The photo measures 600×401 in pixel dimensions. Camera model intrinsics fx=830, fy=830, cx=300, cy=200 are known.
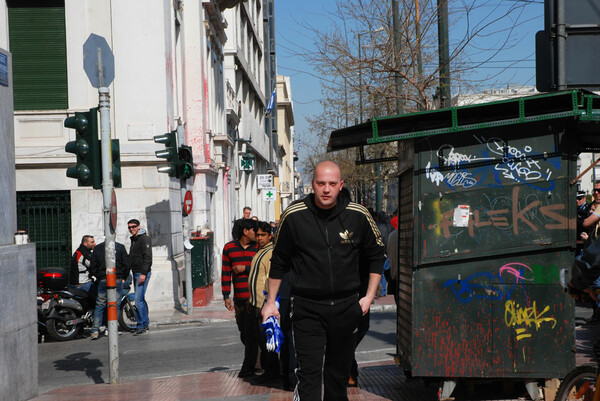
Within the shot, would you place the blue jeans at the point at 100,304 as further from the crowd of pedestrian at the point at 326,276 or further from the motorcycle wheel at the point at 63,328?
the crowd of pedestrian at the point at 326,276

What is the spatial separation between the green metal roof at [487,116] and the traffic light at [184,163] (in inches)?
399

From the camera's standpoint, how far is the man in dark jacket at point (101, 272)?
14.1 metres

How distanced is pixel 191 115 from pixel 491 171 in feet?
61.4

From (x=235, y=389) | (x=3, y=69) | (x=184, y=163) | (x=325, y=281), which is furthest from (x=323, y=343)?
(x=184, y=163)

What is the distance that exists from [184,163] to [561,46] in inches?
442

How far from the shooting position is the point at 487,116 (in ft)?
22.3

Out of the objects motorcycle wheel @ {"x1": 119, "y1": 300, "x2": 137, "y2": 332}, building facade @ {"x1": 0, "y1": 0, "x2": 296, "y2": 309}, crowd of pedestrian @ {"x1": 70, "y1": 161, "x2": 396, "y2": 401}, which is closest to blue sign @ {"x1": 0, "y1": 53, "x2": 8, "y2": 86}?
crowd of pedestrian @ {"x1": 70, "y1": 161, "x2": 396, "y2": 401}

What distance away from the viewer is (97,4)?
18750 mm

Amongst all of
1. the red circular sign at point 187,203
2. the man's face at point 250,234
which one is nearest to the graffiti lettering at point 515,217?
the man's face at point 250,234

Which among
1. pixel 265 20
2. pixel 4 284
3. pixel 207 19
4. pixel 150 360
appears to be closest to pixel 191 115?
pixel 207 19

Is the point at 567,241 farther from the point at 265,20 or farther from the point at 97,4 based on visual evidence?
the point at 265,20

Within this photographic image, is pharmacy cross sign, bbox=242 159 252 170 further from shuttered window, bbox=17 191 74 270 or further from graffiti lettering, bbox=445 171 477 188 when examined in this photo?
graffiti lettering, bbox=445 171 477 188

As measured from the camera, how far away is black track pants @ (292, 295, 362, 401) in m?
5.44

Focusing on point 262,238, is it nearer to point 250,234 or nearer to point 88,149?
point 250,234
